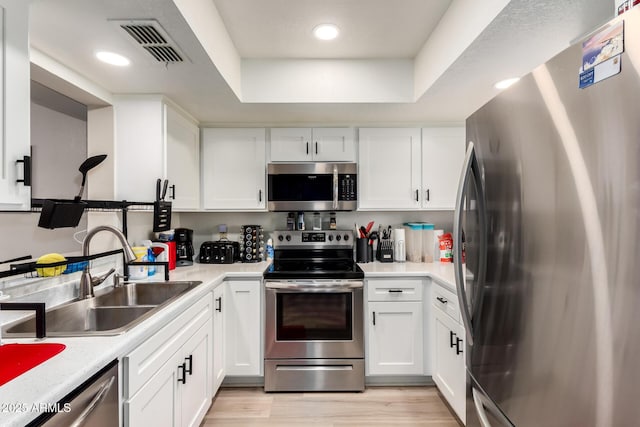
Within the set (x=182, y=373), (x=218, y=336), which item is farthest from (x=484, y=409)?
Answer: (x=218, y=336)

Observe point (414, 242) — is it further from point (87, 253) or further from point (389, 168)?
point (87, 253)

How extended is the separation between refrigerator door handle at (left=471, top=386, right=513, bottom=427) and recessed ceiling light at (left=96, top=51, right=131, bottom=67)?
2.12m

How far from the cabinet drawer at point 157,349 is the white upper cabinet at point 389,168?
156 centimetres

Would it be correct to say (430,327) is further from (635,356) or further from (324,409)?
(635,356)

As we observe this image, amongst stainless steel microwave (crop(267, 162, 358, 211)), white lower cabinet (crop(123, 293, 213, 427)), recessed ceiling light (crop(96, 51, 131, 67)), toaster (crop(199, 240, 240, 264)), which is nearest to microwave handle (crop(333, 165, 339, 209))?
stainless steel microwave (crop(267, 162, 358, 211))

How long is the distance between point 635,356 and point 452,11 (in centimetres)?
166

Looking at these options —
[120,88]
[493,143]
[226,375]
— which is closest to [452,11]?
[493,143]

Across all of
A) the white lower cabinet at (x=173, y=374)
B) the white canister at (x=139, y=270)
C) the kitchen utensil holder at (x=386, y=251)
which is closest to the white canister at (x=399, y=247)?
the kitchen utensil holder at (x=386, y=251)

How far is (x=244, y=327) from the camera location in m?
2.30

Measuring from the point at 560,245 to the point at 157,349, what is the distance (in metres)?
1.43

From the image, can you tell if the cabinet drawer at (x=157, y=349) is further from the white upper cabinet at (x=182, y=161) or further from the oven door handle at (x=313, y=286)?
the white upper cabinet at (x=182, y=161)

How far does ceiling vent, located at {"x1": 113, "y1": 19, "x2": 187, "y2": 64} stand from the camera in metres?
1.30

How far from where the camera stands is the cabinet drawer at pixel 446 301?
1.88 m

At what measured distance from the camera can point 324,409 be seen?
6.89ft
